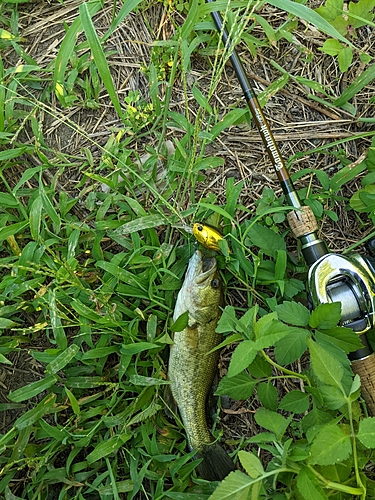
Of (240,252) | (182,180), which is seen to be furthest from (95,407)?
(182,180)

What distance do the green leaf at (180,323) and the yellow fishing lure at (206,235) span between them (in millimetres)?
370

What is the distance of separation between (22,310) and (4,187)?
2.37 feet

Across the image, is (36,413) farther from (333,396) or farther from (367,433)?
(367,433)

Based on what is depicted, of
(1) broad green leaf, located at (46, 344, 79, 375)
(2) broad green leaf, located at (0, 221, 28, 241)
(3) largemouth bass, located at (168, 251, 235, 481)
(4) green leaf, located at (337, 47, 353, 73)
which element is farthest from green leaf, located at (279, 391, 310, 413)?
(4) green leaf, located at (337, 47, 353, 73)

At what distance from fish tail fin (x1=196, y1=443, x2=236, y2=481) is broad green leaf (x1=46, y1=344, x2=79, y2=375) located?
871mm

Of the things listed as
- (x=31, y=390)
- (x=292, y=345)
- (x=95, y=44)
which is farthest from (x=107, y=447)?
(x=95, y=44)

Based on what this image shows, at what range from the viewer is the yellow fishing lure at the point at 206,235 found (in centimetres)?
238

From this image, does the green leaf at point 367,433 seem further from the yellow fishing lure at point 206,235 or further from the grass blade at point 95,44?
the grass blade at point 95,44

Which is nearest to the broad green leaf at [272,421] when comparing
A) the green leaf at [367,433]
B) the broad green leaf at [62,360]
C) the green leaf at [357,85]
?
the green leaf at [367,433]

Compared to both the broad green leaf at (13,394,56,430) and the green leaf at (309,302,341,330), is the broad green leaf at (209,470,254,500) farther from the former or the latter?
the broad green leaf at (13,394,56,430)

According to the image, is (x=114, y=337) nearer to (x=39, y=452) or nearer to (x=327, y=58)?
(x=39, y=452)

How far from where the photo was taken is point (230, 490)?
160cm

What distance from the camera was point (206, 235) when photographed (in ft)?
7.82

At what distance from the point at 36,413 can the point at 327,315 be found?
1.58m
